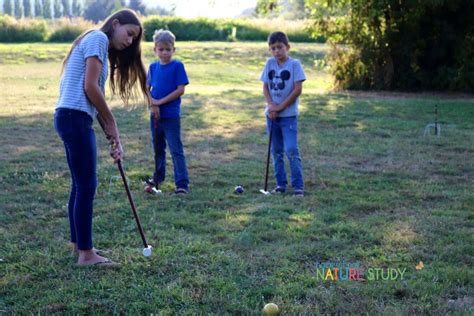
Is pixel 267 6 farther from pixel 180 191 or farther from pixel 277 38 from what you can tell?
pixel 180 191

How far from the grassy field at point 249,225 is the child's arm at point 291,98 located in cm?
97

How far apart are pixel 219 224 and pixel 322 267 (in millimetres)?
1363

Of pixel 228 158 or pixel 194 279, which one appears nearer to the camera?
pixel 194 279

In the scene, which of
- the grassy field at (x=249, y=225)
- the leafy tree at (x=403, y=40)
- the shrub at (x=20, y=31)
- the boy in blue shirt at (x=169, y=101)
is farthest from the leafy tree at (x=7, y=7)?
the boy in blue shirt at (x=169, y=101)

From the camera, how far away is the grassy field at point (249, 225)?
13.1ft

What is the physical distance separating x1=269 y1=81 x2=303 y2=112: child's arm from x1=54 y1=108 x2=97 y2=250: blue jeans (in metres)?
2.82

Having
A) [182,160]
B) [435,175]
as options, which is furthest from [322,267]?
[435,175]

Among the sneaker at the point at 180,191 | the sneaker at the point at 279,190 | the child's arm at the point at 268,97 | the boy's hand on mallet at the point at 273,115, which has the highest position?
the child's arm at the point at 268,97

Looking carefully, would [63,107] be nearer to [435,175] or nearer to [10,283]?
[10,283]

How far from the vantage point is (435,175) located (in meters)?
7.63

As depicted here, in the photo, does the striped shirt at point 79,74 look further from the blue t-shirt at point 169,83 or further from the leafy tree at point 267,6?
the leafy tree at point 267,6

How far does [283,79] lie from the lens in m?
6.82

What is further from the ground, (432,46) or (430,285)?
(432,46)

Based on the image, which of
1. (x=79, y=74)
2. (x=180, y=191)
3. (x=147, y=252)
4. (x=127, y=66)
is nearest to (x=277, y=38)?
(x=180, y=191)
